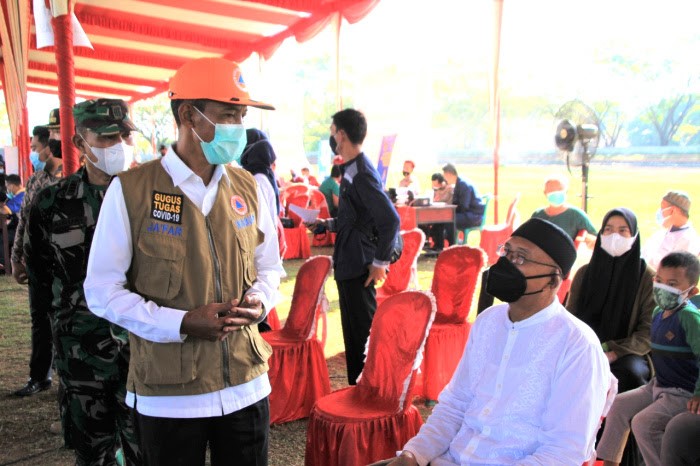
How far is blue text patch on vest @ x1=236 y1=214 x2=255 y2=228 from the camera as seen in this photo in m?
1.63

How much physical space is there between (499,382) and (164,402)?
98cm

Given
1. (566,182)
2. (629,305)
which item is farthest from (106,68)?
(629,305)

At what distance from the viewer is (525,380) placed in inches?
69.2

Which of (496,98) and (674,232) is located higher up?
(496,98)

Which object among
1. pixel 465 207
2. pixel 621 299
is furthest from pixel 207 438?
pixel 465 207

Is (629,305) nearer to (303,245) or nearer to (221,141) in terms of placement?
(221,141)

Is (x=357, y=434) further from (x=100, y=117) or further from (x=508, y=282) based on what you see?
(x=100, y=117)

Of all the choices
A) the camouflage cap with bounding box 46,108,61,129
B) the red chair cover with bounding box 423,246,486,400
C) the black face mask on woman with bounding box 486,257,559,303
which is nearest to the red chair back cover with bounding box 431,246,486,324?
the red chair cover with bounding box 423,246,486,400

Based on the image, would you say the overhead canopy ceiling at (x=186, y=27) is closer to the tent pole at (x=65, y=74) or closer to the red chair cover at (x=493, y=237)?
the red chair cover at (x=493, y=237)

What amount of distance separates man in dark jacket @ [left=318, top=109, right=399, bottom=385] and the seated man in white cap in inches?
104

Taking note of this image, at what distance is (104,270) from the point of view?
1.47 m

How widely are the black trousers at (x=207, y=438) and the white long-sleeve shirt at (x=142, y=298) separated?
0.11 feet

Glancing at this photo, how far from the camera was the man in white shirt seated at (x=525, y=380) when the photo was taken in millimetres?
1688

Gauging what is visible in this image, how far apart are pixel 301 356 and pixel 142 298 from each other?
7.53 ft
